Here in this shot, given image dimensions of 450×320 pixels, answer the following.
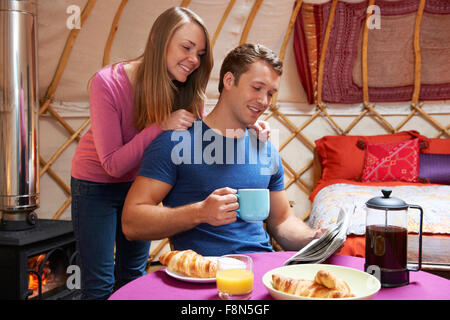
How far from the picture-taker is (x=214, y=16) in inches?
119

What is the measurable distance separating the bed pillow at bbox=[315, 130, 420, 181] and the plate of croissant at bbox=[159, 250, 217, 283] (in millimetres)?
2543

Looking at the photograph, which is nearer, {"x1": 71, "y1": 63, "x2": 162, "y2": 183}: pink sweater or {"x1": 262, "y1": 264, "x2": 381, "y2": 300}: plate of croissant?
{"x1": 262, "y1": 264, "x2": 381, "y2": 300}: plate of croissant

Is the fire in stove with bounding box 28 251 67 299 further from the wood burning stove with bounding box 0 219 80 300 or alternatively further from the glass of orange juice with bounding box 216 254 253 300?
the glass of orange juice with bounding box 216 254 253 300

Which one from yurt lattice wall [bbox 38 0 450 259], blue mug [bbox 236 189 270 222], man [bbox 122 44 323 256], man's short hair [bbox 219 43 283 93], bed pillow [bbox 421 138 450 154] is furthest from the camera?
bed pillow [bbox 421 138 450 154]

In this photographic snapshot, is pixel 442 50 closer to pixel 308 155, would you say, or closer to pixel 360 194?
pixel 308 155

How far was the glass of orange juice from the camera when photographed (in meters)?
0.71

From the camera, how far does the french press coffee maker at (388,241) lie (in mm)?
789

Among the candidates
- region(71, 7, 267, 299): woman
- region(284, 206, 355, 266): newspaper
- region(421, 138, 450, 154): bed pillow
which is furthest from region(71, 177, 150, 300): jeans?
region(421, 138, 450, 154): bed pillow

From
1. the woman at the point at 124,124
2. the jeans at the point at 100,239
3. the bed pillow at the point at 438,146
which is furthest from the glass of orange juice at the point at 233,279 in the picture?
the bed pillow at the point at 438,146

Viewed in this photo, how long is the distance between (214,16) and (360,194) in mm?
1576

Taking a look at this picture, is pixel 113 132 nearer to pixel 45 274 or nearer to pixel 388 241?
pixel 388 241

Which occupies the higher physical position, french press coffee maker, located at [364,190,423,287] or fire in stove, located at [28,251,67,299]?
french press coffee maker, located at [364,190,423,287]

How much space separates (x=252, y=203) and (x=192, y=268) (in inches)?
7.5

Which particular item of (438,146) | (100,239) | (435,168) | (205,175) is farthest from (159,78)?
(438,146)
